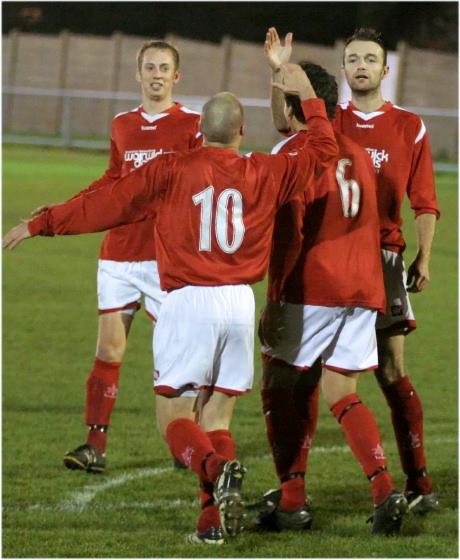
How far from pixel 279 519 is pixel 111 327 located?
6.06 ft

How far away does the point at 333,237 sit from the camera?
17.1 ft

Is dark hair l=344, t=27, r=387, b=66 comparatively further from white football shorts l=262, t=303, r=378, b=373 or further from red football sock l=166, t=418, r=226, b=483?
red football sock l=166, t=418, r=226, b=483

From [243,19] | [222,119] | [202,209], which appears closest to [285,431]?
[202,209]

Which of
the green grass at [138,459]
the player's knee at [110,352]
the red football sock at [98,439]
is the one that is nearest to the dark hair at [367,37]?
the green grass at [138,459]

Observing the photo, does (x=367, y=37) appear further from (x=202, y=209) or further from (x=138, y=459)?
(x=138, y=459)

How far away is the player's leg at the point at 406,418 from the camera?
5773 mm

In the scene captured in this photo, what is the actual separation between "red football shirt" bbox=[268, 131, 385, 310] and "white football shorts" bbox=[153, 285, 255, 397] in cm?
37

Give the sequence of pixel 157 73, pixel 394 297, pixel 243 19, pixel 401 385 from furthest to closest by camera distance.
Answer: pixel 243 19
pixel 157 73
pixel 401 385
pixel 394 297

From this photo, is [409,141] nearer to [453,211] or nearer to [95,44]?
[453,211]

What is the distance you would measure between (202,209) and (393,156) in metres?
1.22

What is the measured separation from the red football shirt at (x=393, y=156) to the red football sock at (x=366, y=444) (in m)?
0.89

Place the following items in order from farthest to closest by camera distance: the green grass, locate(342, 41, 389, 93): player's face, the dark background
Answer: the dark background < locate(342, 41, 389, 93): player's face < the green grass

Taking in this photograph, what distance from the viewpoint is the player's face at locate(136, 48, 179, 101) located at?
6.43 metres

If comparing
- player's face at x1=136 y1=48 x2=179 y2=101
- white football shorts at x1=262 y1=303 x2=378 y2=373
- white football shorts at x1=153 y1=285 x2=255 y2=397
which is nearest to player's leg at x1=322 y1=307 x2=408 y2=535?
white football shorts at x1=262 y1=303 x2=378 y2=373
